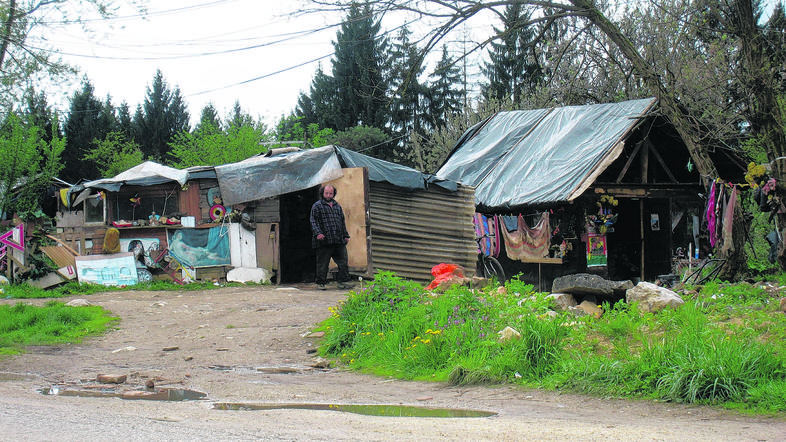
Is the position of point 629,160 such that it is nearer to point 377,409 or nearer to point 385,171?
point 385,171

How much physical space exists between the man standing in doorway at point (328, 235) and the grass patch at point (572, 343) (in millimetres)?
3406

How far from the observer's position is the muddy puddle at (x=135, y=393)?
543 centimetres

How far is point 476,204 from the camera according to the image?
50.4 ft

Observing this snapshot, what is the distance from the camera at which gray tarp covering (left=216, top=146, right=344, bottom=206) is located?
13.5 meters

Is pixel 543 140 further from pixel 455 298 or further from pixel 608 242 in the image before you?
pixel 455 298

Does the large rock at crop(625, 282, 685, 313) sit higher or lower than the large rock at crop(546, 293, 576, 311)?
higher

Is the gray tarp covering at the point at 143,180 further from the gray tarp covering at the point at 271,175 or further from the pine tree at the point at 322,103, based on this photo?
the pine tree at the point at 322,103

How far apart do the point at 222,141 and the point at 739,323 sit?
2640 centimetres

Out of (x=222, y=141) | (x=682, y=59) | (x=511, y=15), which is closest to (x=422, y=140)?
(x=222, y=141)

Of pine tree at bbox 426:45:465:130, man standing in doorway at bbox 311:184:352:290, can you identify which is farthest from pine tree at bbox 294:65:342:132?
man standing in doorway at bbox 311:184:352:290

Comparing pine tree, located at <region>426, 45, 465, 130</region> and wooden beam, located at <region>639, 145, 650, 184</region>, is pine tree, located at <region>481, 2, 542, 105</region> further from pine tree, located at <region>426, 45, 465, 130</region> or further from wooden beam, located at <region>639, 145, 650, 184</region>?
wooden beam, located at <region>639, 145, 650, 184</region>

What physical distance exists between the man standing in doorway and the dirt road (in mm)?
2179

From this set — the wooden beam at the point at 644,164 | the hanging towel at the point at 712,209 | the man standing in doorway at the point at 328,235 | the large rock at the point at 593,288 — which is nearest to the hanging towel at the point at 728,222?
the hanging towel at the point at 712,209

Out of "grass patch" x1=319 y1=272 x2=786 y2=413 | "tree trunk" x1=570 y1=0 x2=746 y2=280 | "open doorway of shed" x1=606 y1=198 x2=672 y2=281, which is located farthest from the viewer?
"open doorway of shed" x1=606 y1=198 x2=672 y2=281
